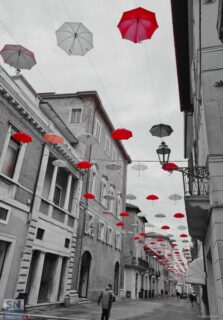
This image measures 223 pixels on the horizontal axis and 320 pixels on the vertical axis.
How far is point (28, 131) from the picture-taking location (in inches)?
566

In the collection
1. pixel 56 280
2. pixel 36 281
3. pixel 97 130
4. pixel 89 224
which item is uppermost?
pixel 97 130

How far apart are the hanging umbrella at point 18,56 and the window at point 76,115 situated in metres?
13.3

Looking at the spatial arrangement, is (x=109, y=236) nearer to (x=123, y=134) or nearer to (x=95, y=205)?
(x=95, y=205)

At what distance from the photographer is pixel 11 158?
43.2ft

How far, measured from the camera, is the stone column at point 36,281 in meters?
13.8

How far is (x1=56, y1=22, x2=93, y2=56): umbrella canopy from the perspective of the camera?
27.6 feet

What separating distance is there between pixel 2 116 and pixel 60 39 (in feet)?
17.3

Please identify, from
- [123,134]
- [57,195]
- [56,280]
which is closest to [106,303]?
[56,280]

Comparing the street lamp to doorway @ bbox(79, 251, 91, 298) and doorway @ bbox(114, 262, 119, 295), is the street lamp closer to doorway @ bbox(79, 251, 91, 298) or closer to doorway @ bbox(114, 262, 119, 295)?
doorway @ bbox(79, 251, 91, 298)

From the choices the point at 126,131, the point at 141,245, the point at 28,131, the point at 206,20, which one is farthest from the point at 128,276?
the point at 206,20

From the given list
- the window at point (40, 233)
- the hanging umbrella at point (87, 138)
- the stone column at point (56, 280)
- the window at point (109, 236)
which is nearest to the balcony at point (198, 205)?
the hanging umbrella at point (87, 138)

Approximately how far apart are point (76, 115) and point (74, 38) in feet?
51.1

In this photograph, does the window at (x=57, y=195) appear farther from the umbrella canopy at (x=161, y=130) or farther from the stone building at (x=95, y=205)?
the umbrella canopy at (x=161, y=130)

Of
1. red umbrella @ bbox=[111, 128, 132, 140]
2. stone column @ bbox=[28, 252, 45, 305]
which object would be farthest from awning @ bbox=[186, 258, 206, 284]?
stone column @ bbox=[28, 252, 45, 305]
